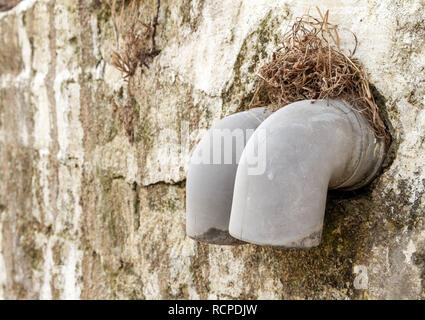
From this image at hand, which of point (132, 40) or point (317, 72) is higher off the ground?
point (132, 40)

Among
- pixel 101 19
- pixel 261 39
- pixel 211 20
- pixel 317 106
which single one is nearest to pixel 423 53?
pixel 317 106

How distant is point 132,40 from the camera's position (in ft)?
5.06

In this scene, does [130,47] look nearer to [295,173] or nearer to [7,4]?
[295,173]

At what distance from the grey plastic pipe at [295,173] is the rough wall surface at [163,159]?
0.41ft

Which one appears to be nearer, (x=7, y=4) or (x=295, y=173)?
(x=295, y=173)

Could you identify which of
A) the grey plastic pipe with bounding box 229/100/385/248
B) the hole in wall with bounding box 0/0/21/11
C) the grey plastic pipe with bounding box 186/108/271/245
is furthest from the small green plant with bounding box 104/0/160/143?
the hole in wall with bounding box 0/0/21/11

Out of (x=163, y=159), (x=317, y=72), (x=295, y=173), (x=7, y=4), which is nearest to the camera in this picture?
(x=295, y=173)

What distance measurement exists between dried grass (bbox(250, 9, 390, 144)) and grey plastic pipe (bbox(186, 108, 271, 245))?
93mm

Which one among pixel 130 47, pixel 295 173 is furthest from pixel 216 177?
pixel 130 47

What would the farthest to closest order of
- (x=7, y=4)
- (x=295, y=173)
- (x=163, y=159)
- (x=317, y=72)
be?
(x=7, y=4), (x=163, y=159), (x=317, y=72), (x=295, y=173)

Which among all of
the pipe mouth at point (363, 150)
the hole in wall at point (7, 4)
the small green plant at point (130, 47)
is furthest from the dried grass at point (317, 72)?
→ the hole in wall at point (7, 4)

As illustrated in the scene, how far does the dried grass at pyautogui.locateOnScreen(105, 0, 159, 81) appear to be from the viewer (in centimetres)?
151

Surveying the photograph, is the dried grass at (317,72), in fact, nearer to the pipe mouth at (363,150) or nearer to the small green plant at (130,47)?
the pipe mouth at (363,150)

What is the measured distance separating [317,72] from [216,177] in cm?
30
